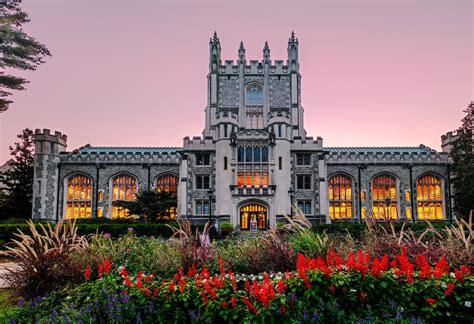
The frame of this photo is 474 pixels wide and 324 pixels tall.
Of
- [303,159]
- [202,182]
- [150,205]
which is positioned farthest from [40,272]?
[303,159]

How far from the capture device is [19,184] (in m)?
38.1

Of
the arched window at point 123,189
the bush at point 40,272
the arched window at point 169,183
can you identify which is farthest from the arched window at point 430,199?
the bush at point 40,272

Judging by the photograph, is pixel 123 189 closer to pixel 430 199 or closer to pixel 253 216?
pixel 253 216

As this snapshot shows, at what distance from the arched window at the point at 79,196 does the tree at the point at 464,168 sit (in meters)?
35.2

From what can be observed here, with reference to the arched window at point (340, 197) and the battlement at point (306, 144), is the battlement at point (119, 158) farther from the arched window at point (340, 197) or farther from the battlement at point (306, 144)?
the arched window at point (340, 197)

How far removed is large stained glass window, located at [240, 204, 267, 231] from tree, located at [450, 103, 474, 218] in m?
17.2

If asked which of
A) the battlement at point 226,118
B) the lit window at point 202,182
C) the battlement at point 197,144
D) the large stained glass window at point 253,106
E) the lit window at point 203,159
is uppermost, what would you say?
the large stained glass window at point 253,106

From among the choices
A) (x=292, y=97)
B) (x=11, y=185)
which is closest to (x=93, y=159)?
(x=11, y=185)

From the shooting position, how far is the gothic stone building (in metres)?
32.4

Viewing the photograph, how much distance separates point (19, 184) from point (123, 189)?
11283 millimetres

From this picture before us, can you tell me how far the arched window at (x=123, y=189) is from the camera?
Answer: 3716 cm

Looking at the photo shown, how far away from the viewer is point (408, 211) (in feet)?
117

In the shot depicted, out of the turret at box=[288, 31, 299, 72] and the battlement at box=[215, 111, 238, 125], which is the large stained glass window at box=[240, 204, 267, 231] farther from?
the turret at box=[288, 31, 299, 72]

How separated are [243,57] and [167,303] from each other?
40.1 metres
